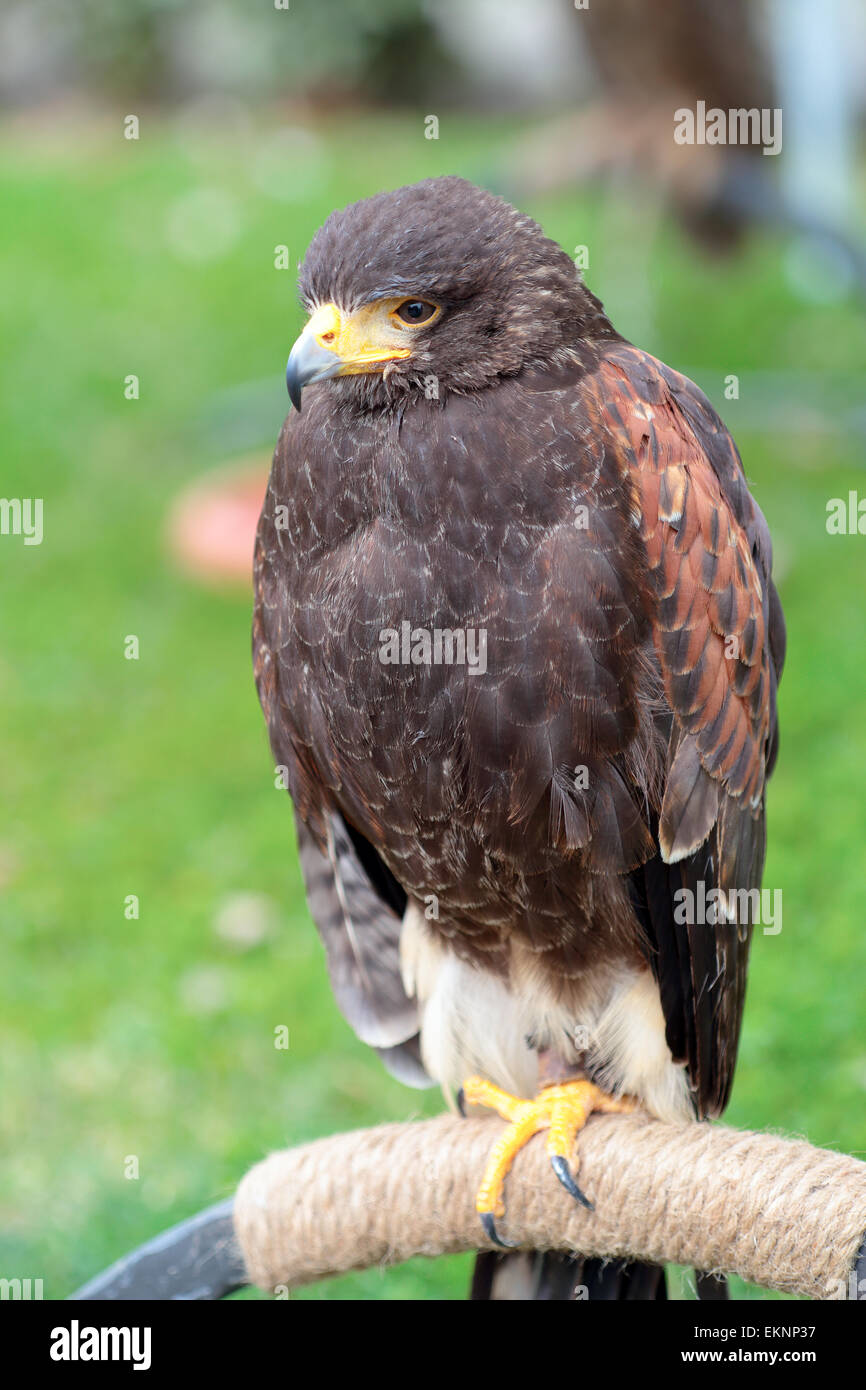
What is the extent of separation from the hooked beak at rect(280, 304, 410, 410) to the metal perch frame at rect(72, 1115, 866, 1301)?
4.28 feet

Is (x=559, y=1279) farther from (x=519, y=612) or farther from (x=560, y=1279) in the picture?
(x=519, y=612)

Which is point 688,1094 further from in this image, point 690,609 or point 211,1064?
point 211,1064

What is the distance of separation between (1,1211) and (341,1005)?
140cm

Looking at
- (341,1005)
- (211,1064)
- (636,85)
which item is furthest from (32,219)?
(341,1005)

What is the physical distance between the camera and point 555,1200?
258cm

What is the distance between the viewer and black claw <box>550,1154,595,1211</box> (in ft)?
8.32

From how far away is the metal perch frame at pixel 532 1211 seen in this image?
7.34 feet

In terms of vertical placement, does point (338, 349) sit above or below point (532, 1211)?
above

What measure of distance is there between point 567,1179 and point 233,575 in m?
4.92
